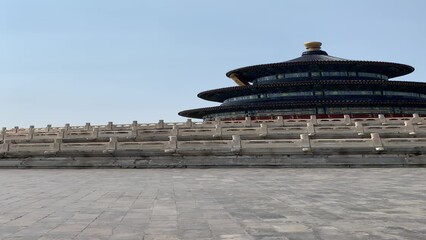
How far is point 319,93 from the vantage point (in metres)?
50.0

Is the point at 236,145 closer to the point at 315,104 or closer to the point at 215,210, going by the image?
the point at 215,210

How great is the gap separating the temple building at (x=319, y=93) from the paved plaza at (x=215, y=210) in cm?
3554

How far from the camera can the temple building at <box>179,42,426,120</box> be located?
47.2m

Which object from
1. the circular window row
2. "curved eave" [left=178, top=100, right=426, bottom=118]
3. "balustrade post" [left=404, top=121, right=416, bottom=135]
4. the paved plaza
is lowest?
the paved plaza

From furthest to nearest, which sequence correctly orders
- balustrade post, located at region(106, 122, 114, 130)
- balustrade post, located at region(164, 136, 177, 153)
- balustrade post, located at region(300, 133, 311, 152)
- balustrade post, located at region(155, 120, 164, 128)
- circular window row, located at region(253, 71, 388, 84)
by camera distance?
circular window row, located at region(253, 71, 388, 84)
balustrade post, located at region(106, 122, 114, 130)
balustrade post, located at region(155, 120, 164, 128)
balustrade post, located at region(164, 136, 177, 153)
balustrade post, located at region(300, 133, 311, 152)

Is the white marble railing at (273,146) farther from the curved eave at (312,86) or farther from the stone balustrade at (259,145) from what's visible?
the curved eave at (312,86)

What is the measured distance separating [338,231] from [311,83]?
4384 centimetres

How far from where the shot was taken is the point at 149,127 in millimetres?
33375

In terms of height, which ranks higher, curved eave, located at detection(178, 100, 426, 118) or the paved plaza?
curved eave, located at detection(178, 100, 426, 118)

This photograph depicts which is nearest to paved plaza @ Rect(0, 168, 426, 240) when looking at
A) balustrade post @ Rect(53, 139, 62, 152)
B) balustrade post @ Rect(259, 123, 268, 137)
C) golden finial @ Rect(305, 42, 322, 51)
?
balustrade post @ Rect(53, 139, 62, 152)

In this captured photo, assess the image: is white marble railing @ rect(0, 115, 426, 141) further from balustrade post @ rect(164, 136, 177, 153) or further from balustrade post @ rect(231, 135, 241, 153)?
balustrade post @ rect(164, 136, 177, 153)

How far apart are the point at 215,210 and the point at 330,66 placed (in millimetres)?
49328

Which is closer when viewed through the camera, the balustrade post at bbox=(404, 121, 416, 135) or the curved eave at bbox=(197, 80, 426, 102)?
the balustrade post at bbox=(404, 121, 416, 135)

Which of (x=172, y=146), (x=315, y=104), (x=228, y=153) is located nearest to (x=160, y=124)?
(x=172, y=146)
